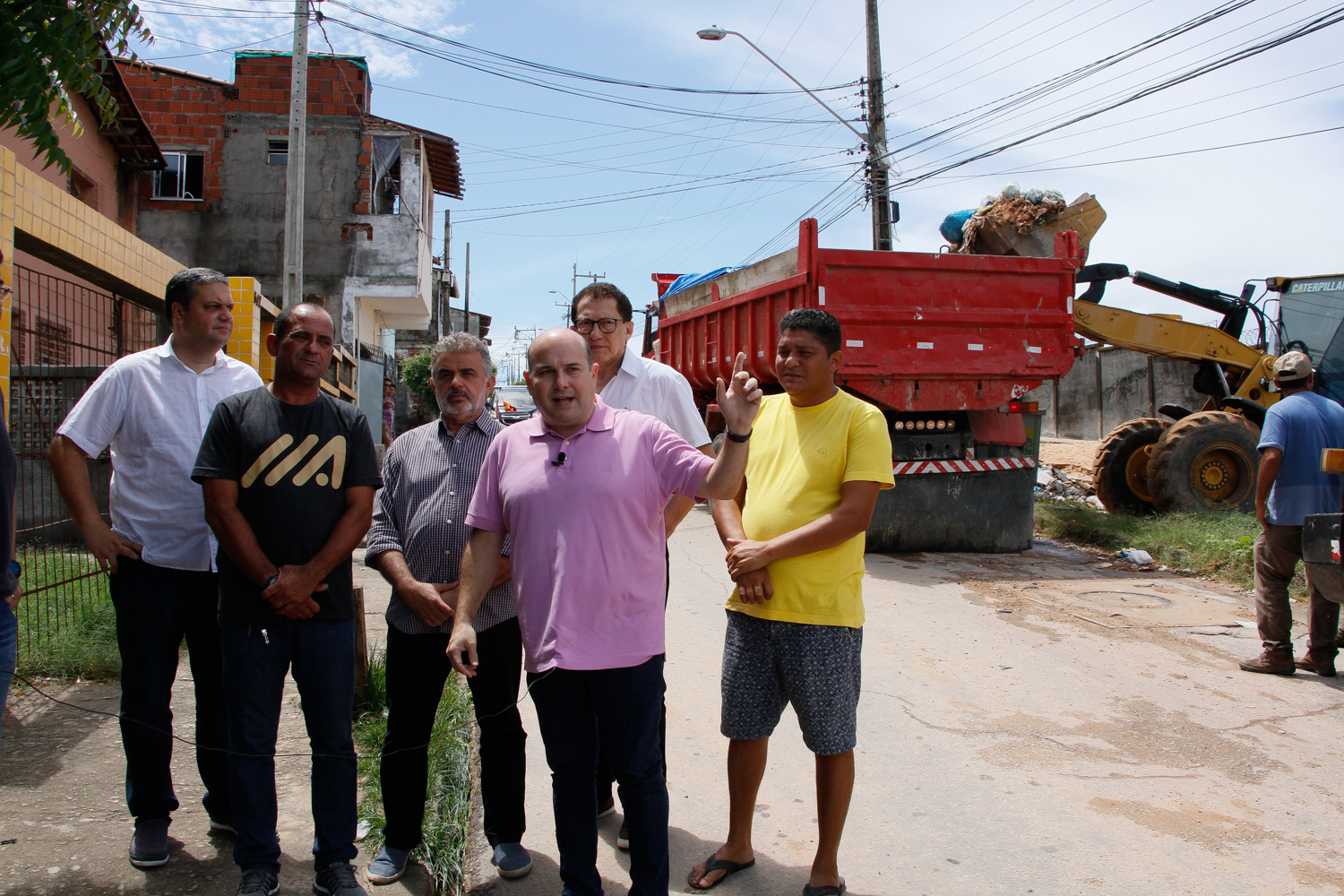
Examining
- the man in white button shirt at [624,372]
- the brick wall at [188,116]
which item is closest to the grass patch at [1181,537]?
the man in white button shirt at [624,372]

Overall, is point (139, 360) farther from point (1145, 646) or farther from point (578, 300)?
point (1145, 646)

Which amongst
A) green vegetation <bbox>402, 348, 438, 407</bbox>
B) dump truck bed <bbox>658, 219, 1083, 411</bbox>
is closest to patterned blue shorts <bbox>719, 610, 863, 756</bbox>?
dump truck bed <bbox>658, 219, 1083, 411</bbox>

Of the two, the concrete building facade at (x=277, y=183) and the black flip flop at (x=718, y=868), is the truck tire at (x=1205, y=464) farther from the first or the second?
the concrete building facade at (x=277, y=183)

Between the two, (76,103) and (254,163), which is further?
(254,163)

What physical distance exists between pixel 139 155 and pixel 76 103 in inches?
153

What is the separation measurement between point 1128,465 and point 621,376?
9.48m

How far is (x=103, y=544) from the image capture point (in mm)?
2938

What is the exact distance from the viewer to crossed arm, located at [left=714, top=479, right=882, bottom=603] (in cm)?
285

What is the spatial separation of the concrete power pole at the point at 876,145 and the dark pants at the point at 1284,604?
435 inches

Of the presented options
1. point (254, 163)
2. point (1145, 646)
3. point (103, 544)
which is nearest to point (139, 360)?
point (103, 544)

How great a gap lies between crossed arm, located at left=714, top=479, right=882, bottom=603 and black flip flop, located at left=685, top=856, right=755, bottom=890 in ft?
2.77

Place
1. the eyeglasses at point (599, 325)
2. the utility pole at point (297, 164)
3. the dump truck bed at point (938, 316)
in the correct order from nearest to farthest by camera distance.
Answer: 1. the eyeglasses at point (599, 325)
2. the dump truck bed at point (938, 316)
3. the utility pole at point (297, 164)

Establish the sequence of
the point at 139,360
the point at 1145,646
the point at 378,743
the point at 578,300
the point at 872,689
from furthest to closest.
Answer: the point at 1145,646, the point at 872,689, the point at 378,743, the point at 578,300, the point at 139,360

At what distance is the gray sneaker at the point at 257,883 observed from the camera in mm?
2740
